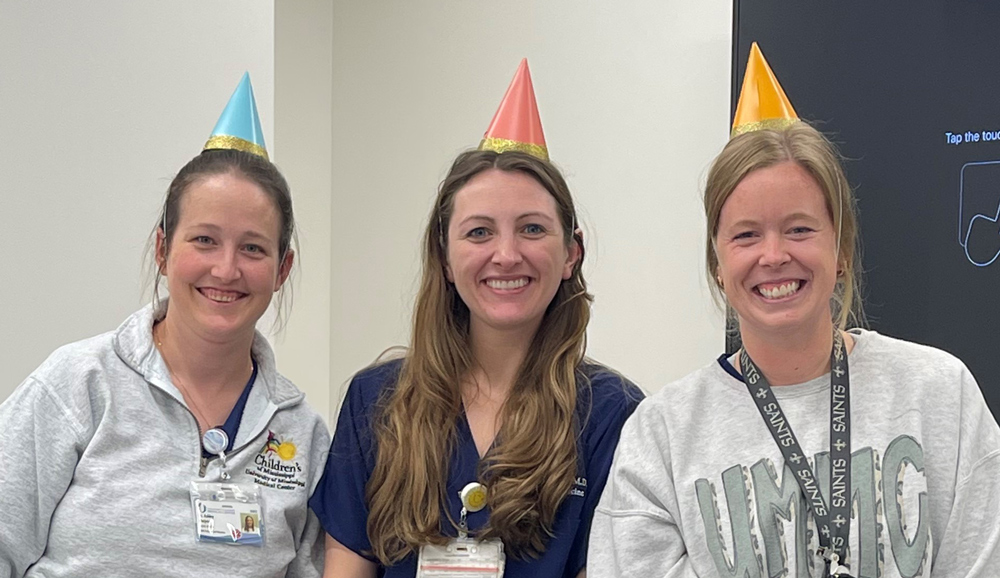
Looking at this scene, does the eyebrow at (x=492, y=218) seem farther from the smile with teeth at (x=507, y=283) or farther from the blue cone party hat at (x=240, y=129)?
the blue cone party hat at (x=240, y=129)

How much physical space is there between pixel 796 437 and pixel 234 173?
4.05 feet

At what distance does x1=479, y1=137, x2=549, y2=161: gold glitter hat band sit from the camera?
2.17 meters

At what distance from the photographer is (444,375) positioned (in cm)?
211

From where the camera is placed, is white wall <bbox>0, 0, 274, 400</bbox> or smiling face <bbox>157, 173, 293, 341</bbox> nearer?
smiling face <bbox>157, 173, 293, 341</bbox>

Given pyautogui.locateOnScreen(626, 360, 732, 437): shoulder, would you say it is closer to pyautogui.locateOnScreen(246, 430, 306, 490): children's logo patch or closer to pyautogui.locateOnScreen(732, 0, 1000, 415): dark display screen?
pyautogui.locateOnScreen(246, 430, 306, 490): children's logo patch

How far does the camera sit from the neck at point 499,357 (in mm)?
2141

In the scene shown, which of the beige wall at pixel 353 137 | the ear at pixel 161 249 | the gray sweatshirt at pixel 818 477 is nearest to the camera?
the gray sweatshirt at pixel 818 477

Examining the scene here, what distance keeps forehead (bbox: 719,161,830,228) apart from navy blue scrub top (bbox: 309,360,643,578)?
518 mm

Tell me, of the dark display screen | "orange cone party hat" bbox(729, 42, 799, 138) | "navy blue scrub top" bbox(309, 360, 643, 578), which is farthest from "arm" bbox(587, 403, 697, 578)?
the dark display screen

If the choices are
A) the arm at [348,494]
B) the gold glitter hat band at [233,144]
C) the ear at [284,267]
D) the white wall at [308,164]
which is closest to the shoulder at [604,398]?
the arm at [348,494]

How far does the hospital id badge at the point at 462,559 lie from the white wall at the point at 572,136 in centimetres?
137

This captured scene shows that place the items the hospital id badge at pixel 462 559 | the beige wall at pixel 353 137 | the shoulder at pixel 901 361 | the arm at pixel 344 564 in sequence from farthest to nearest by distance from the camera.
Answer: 1. the beige wall at pixel 353 137
2. the arm at pixel 344 564
3. the hospital id badge at pixel 462 559
4. the shoulder at pixel 901 361

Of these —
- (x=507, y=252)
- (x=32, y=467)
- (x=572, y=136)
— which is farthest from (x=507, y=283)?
(x=572, y=136)

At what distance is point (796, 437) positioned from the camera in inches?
67.0
